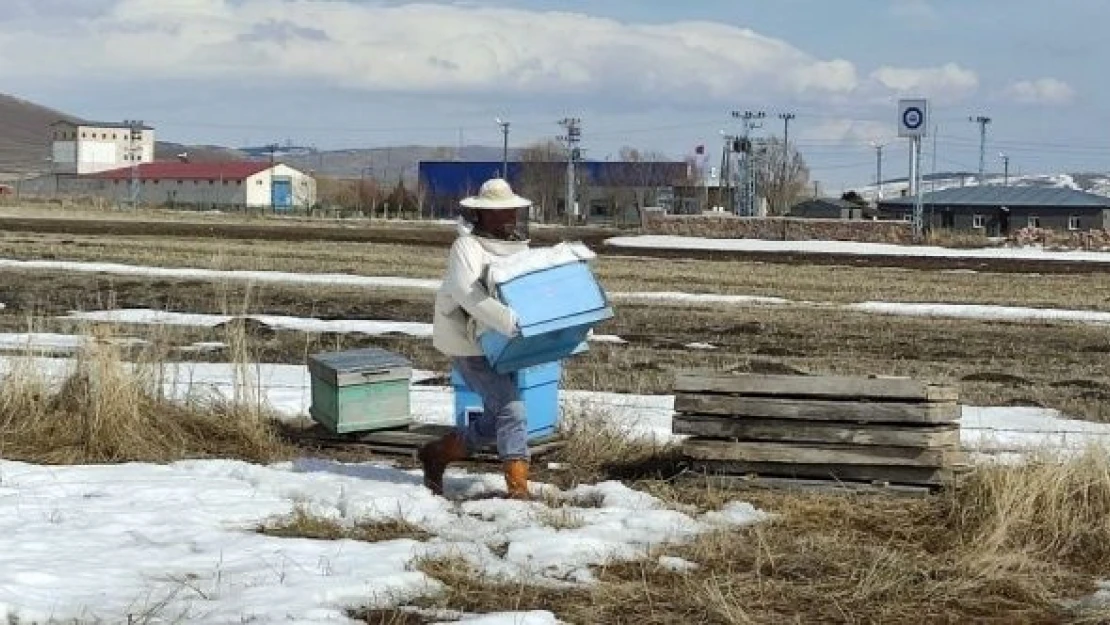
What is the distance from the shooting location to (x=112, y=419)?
9859mm

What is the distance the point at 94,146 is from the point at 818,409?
184806 mm

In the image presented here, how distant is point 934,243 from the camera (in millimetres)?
65500

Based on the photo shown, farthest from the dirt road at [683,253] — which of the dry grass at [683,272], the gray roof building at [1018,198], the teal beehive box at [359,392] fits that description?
the gray roof building at [1018,198]

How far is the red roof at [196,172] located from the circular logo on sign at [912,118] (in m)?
80.6

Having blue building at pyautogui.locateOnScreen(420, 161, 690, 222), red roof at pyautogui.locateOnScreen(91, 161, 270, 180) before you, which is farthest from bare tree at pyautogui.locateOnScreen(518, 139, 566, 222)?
red roof at pyautogui.locateOnScreen(91, 161, 270, 180)

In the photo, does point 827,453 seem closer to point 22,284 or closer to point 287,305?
point 287,305

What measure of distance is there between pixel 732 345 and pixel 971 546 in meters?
12.7

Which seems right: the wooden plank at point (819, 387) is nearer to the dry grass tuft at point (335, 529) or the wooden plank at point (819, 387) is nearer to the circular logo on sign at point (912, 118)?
the dry grass tuft at point (335, 529)

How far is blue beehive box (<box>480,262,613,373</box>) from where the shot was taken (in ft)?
26.8

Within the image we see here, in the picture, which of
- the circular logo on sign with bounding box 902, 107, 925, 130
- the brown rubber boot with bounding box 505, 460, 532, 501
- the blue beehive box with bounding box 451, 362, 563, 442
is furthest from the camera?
the circular logo on sign with bounding box 902, 107, 925, 130

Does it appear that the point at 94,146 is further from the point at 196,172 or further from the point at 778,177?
the point at 778,177

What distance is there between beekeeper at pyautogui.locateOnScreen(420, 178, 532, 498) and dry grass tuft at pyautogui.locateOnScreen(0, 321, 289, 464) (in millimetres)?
1731

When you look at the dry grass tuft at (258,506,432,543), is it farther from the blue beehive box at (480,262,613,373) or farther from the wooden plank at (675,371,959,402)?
the wooden plank at (675,371,959,402)

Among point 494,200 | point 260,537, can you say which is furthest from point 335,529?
point 494,200
